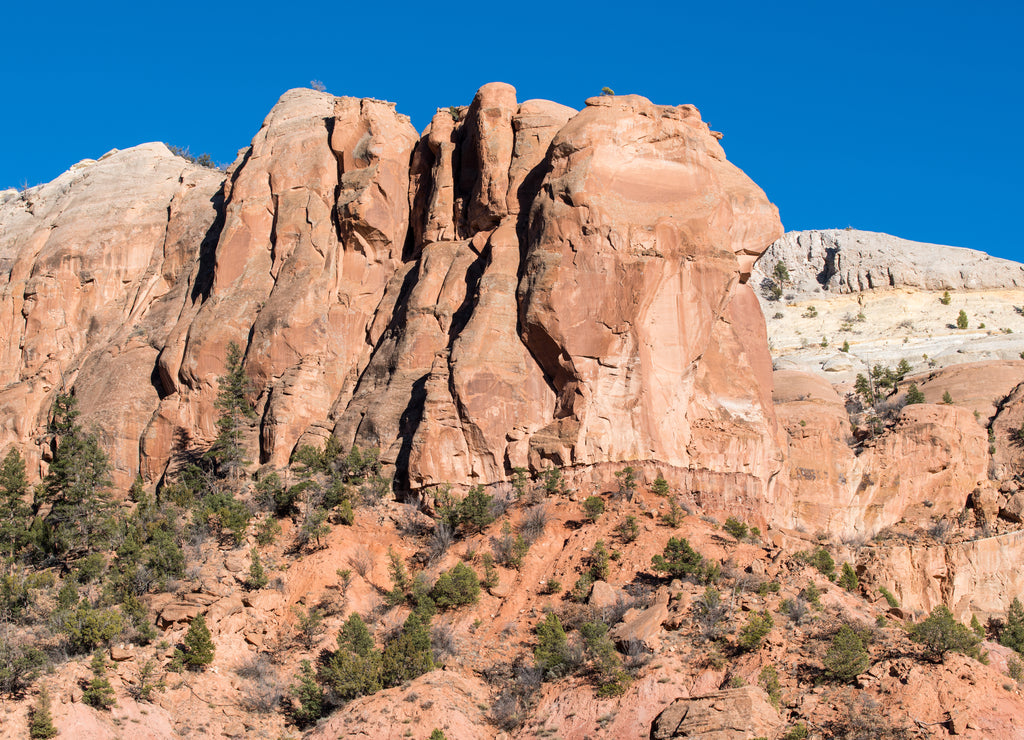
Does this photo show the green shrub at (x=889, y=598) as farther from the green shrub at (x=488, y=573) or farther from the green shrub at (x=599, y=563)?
the green shrub at (x=488, y=573)

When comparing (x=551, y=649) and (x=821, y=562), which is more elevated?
(x=821, y=562)

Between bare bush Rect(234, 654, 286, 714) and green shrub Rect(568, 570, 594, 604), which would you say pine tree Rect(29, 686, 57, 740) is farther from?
green shrub Rect(568, 570, 594, 604)

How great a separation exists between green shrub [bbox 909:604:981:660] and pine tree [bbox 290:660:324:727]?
Answer: 1504 centimetres

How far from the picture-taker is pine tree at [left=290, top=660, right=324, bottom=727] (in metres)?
34.9

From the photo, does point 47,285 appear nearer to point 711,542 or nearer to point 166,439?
point 166,439

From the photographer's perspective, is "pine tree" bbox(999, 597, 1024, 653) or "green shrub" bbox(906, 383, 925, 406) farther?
"green shrub" bbox(906, 383, 925, 406)

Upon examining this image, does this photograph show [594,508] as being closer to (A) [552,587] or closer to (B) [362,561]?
(A) [552,587]

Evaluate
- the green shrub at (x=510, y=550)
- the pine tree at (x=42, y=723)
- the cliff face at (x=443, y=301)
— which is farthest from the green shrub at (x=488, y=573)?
the pine tree at (x=42, y=723)

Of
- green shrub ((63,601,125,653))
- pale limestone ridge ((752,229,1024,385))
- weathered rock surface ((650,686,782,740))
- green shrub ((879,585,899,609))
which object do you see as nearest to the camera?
weathered rock surface ((650,686,782,740))

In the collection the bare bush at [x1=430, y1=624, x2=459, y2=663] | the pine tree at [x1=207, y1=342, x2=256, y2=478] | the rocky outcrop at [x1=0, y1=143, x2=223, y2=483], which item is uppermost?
the rocky outcrop at [x1=0, y1=143, x2=223, y2=483]

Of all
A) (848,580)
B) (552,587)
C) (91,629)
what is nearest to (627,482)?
(552,587)

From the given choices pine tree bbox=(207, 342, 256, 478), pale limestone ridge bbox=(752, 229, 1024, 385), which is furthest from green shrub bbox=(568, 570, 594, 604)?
pale limestone ridge bbox=(752, 229, 1024, 385)

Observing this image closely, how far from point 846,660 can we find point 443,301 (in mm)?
20942

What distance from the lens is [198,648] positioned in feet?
118
